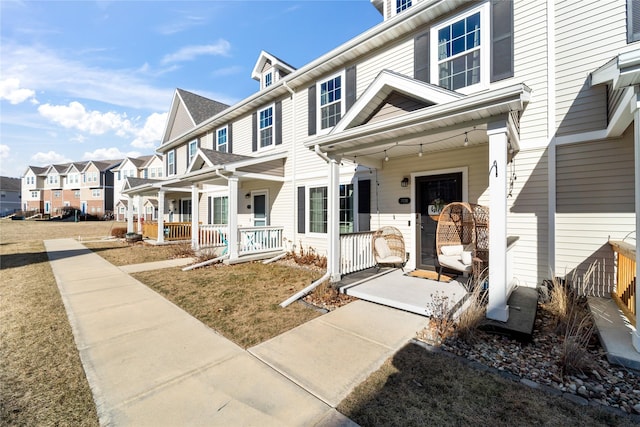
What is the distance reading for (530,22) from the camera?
500 centimetres

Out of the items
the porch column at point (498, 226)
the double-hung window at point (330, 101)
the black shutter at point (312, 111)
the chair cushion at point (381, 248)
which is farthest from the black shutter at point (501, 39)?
the black shutter at point (312, 111)

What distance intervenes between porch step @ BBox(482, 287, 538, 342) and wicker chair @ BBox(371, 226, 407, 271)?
7.49 ft

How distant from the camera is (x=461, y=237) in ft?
18.5

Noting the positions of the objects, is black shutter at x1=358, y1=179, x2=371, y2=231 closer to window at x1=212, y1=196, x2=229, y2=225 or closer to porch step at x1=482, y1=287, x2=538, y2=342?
porch step at x1=482, y1=287, x2=538, y2=342

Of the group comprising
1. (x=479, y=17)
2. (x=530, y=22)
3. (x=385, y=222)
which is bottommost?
(x=385, y=222)

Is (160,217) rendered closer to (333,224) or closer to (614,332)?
(333,224)

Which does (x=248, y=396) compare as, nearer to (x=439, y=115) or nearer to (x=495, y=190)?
(x=495, y=190)

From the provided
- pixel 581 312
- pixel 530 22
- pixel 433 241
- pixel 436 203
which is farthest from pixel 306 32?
pixel 581 312

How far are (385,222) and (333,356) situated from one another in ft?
14.5

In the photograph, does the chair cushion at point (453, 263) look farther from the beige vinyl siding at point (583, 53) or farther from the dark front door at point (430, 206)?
the beige vinyl siding at point (583, 53)

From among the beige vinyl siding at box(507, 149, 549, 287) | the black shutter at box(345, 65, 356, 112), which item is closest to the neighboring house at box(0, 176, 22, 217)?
the black shutter at box(345, 65, 356, 112)

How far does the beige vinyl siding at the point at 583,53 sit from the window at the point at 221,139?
11576 millimetres

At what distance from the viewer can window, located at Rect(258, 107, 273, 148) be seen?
10328 mm

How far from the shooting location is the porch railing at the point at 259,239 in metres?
8.75
